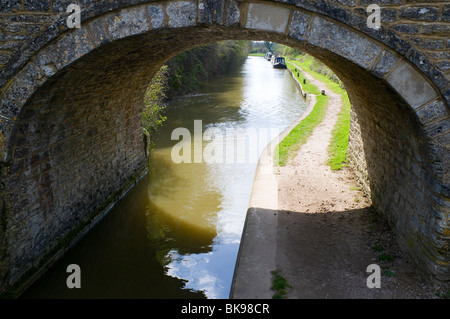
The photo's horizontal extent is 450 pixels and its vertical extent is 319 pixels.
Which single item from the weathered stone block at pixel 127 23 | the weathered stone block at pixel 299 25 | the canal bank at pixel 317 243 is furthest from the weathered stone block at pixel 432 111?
the weathered stone block at pixel 127 23

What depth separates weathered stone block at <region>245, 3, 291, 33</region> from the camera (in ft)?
12.8

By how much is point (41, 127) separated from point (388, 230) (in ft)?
16.3

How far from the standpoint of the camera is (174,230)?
6.89 metres

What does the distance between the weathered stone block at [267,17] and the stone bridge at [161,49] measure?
1 centimetres

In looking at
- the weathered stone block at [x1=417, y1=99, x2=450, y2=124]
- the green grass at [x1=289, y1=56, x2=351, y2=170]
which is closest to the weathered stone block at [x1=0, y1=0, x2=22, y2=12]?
the weathered stone block at [x1=417, y1=99, x2=450, y2=124]

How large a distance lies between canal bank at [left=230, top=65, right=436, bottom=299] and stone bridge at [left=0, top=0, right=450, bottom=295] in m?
0.32

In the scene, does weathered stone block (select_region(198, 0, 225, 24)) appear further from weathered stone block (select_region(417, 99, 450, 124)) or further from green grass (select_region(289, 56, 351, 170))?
green grass (select_region(289, 56, 351, 170))

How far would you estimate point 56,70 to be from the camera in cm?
418

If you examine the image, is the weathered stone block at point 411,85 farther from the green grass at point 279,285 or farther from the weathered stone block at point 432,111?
the green grass at point 279,285

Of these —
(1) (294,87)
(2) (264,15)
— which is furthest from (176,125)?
(1) (294,87)

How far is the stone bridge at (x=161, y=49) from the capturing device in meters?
3.77

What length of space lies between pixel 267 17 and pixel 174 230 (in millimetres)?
4217

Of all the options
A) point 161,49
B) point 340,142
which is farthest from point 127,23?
point 340,142
